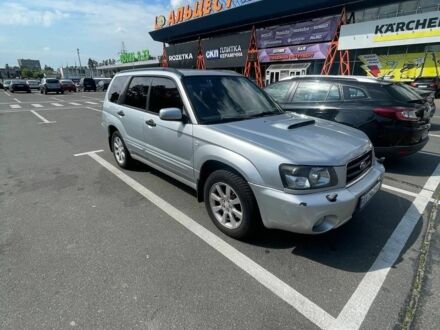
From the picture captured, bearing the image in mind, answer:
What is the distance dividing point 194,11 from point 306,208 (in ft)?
115

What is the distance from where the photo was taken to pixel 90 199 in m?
4.05

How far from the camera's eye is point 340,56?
21.3 meters

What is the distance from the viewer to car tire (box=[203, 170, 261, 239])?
2.74 m

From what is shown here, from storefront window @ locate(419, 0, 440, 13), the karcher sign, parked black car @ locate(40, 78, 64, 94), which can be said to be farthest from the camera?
parked black car @ locate(40, 78, 64, 94)

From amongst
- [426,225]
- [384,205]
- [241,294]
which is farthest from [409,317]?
[384,205]

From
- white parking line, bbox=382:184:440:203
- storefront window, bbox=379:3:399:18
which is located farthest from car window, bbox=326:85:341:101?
storefront window, bbox=379:3:399:18

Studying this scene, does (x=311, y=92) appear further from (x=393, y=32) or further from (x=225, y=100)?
(x=393, y=32)

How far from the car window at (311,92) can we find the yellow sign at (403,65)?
14866 mm

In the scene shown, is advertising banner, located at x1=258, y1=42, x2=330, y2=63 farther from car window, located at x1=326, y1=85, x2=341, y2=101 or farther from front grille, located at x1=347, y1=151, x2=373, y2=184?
front grille, located at x1=347, y1=151, x2=373, y2=184

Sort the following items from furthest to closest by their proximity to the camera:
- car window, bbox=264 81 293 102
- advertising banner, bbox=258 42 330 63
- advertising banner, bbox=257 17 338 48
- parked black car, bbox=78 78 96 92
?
1. parked black car, bbox=78 78 96 92
2. advertising banner, bbox=258 42 330 63
3. advertising banner, bbox=257 17 338 48
4. car window, bbox=264 81 293 102

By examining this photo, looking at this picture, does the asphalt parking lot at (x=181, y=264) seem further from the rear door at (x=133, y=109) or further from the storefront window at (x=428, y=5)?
the storefront window at (x=428, y=5)

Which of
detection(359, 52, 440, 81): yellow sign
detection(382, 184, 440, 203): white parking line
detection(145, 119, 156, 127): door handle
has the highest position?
detection(359, 52, 440, 81): yellow sign

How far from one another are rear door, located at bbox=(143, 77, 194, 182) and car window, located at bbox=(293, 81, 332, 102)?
3141 mm

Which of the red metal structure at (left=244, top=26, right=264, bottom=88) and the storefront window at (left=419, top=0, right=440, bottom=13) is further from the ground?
the storefront window at (left=419, top=0, right=440, bottom=13)
